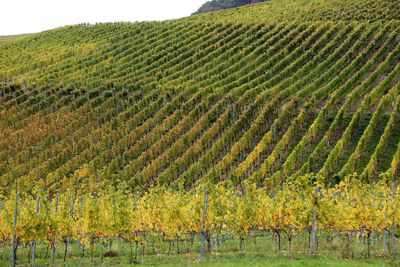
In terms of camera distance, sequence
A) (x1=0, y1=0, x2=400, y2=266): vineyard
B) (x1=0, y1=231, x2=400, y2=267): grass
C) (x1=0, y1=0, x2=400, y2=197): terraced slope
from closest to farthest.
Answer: (x1=0, y1=231, x2=400, y2=267): grass
(x1=0, y1=0, x2=400, y2=266): vineyard
(x1=0, y1=0, x2=400, y2=197): terraced slope

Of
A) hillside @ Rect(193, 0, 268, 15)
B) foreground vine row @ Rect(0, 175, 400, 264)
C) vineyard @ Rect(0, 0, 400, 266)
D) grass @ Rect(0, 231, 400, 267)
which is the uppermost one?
hillside @ Rect(193, 0, 268, 15)

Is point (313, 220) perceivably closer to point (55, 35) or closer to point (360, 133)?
point (360, 133)

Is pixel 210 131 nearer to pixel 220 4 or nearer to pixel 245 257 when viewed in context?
Answer: pixel 245 257

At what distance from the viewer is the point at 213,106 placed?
4766cm

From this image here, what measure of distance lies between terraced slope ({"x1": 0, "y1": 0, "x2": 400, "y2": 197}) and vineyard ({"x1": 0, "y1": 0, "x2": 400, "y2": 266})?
20cm

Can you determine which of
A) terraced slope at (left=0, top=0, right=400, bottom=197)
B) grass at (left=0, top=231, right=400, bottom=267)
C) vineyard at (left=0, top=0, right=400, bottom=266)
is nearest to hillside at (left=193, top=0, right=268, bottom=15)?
vineyard at (left=0, top=0, right=400, bottom=266)

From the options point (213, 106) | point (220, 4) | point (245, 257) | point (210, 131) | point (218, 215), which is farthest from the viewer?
point (220, 4)

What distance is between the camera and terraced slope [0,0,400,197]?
37.7 meters

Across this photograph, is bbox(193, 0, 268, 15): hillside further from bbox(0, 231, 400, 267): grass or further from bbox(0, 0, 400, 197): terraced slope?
bbox(0, 231, 400, 267): grass

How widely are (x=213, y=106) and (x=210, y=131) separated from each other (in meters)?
5.95

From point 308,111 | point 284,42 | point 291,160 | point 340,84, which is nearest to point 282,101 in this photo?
point 308,111

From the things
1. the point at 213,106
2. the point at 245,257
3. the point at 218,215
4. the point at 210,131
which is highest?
the point at 213,106

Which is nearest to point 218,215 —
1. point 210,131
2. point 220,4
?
point 210,131

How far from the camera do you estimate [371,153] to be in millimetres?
35469
